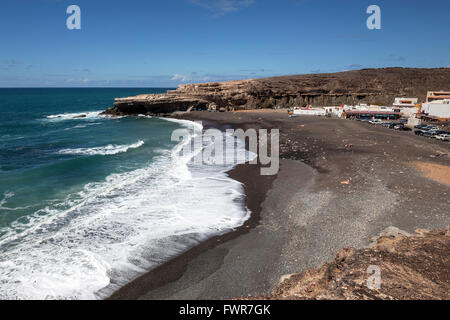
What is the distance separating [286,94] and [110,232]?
61761 mm

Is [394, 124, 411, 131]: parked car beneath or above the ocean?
above

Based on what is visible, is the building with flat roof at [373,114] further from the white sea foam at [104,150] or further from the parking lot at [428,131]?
the white sea foam at [104,150]

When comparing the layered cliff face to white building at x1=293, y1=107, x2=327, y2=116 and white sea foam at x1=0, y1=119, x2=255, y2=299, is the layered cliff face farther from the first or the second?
white sea foam at x1=0, y1=119, x2=255, y2=299

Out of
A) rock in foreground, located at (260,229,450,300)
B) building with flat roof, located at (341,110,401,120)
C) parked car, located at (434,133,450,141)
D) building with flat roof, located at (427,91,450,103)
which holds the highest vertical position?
building with flat roof, located at (427,91,450,103)

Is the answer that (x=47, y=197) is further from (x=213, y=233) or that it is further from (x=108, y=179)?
(x=213, y=233)

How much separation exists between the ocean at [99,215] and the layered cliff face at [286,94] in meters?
36.2

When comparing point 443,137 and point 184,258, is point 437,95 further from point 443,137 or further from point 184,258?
point 184,258

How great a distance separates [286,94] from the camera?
67.2 metres

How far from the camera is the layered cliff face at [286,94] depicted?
6231 centimetres

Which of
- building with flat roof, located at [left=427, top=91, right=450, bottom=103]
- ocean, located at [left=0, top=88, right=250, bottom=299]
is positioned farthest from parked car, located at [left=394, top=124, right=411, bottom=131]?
ocean, located at [left=0, top=88, right=250, bottom=299]

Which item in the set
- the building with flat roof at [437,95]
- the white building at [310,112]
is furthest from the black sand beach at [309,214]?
the building with flat roof at [437,95]

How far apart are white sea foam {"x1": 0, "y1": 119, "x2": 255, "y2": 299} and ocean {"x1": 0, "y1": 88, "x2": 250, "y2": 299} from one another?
42 millimetres

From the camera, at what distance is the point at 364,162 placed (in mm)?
21953

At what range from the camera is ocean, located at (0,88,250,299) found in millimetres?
10367
